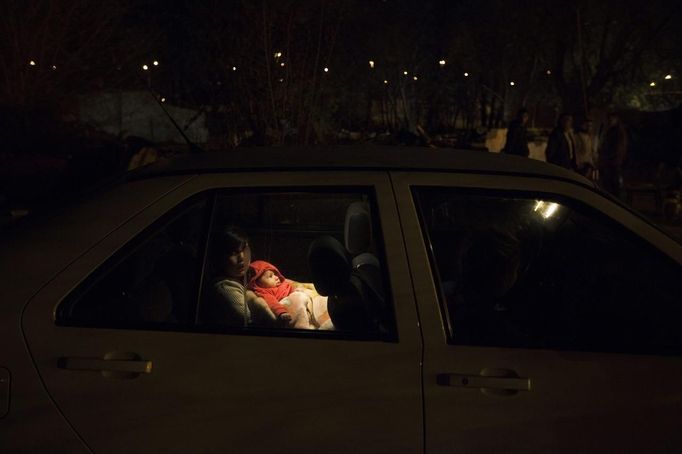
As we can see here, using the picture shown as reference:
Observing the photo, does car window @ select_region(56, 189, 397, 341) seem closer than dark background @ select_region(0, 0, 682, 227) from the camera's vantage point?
Yes

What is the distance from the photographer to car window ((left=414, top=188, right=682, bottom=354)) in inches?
94.3

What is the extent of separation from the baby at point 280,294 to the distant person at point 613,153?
9443mm

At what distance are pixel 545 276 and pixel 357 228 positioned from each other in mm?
693

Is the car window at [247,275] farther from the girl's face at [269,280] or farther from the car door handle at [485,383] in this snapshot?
the car door handle at [485,383]

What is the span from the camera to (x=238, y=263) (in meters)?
2.82

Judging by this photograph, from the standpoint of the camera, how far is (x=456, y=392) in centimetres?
225

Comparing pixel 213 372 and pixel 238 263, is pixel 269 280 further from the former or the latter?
pixel 213 372

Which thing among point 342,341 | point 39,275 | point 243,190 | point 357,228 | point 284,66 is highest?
point 284,66

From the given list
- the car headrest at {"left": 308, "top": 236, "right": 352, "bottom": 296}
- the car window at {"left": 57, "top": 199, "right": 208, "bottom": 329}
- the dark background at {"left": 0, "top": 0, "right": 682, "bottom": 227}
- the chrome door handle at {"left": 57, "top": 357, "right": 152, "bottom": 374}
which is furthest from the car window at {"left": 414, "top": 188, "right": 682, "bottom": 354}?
the dark background at {"left": 0, "top": 0, "right": 682, "bottom": 227}

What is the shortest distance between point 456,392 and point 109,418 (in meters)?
0.99

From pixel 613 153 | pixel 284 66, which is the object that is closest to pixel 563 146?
pixel 613 153

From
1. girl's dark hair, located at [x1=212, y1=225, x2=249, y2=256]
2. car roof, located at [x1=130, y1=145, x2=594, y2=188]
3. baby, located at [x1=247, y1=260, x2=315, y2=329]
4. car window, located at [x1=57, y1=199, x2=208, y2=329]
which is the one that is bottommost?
baby, located at [x1=247, y1=260, x2=315, y2=329]

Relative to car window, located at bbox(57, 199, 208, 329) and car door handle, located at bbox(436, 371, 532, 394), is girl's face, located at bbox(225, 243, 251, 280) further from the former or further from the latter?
car door handle, located at bbox(436, 371, 532, 394)

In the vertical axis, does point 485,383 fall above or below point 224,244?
below
